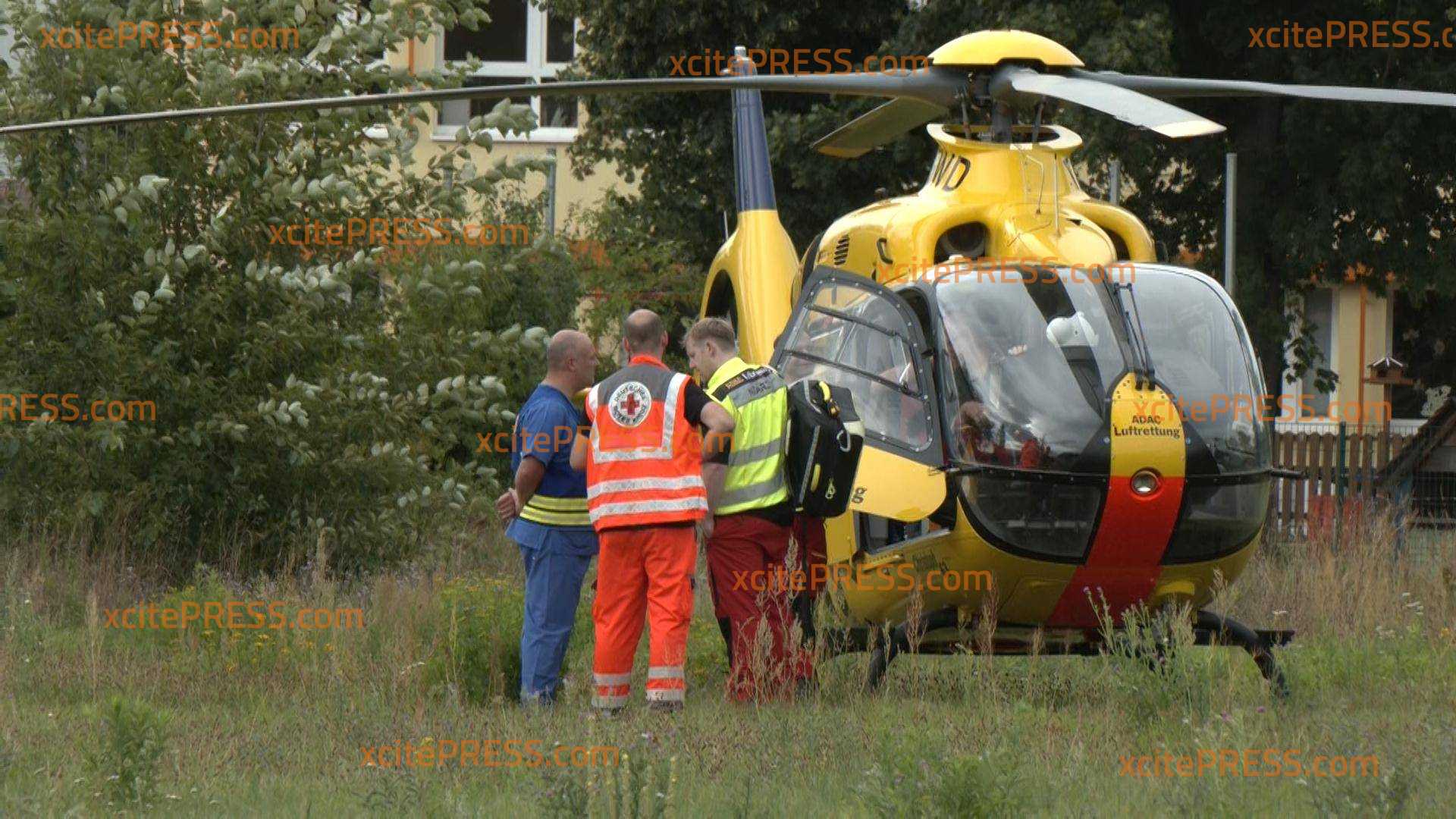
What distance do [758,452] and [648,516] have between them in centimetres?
75

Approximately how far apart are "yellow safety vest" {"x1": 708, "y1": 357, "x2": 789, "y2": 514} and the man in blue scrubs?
663mm

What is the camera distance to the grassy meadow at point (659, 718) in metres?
5.79

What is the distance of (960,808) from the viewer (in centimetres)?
531

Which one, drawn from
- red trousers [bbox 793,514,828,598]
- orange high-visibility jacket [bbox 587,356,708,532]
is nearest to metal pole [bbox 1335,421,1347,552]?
red trousers [bbox 793,514,828,598]

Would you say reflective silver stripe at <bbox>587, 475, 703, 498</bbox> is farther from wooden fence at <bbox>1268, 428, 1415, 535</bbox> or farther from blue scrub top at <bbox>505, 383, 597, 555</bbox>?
wooden fence at <bbox>1268, 428, 1415, 535</bbox>

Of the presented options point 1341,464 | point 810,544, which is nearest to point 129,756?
point 810,544

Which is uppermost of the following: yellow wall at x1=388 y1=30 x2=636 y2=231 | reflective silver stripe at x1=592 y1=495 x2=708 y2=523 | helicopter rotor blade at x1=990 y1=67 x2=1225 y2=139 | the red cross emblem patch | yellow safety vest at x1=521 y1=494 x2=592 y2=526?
yellow wall at x1=388 y1=30 x2=636 y2=231

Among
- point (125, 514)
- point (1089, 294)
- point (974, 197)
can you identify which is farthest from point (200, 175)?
point (1089, 294)

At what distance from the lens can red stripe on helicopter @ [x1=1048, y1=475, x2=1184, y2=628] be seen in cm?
785

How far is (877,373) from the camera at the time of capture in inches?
349

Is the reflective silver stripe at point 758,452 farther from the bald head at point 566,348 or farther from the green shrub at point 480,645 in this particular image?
the green shrub at point 480,645

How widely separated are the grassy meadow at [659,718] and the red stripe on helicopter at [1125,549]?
1.25 ft

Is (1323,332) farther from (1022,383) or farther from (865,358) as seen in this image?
(1022,383)

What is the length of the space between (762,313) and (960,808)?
6.47 metres
